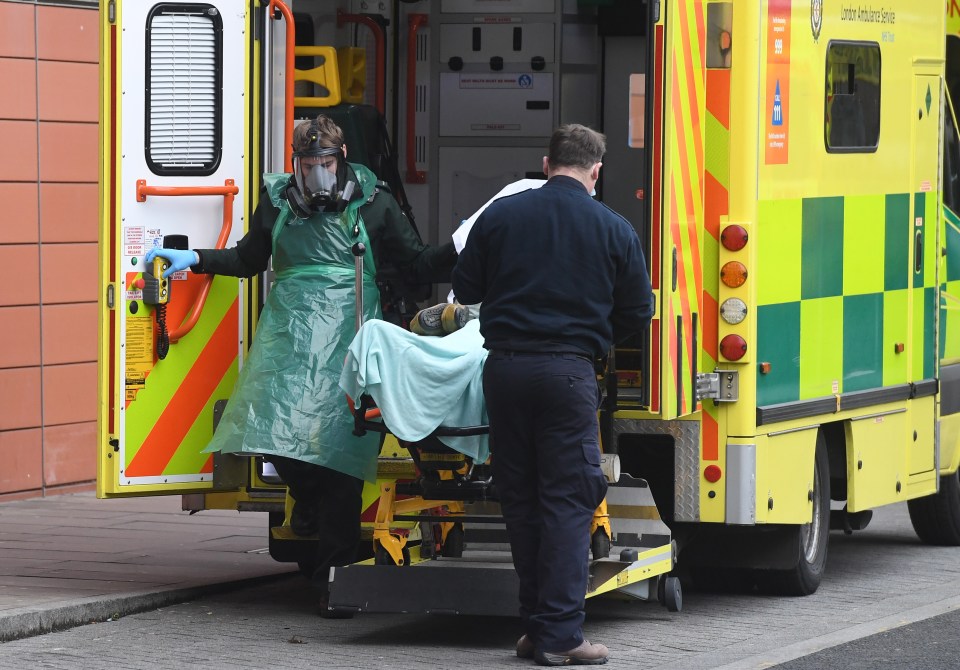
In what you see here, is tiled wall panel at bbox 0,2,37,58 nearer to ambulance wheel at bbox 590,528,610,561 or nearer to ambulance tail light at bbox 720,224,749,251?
ambulance tail light at bbox 720,224,749,251

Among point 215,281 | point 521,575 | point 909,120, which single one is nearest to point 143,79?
point 215,281

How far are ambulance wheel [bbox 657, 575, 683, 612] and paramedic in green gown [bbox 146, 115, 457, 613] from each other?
120cm

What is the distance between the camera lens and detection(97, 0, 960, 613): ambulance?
726 centimetres

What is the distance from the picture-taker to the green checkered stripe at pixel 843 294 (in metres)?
7.70

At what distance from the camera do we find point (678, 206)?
7258 millimetres

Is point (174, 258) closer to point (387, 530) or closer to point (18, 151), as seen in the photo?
point (387, 530)

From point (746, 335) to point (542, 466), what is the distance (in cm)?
139

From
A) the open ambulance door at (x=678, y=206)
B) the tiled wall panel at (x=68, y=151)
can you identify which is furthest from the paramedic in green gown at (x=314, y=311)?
the tiled wall panel at (x=68, y=151)

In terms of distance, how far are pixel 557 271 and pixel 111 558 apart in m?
3.29

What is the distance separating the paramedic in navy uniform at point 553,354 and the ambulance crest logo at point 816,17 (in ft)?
5.56

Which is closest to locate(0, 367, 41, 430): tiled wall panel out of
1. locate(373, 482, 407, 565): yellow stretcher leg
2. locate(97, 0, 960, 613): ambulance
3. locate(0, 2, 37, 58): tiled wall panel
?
locate(0, 2, 37, 58): tiled wall panel

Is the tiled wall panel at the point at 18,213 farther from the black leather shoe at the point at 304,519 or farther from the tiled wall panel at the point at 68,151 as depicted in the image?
the black leather shoe at the point at 304,519

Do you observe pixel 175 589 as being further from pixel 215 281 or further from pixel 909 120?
pixel 909 120

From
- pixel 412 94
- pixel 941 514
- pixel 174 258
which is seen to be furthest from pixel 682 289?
pixel 941 514
